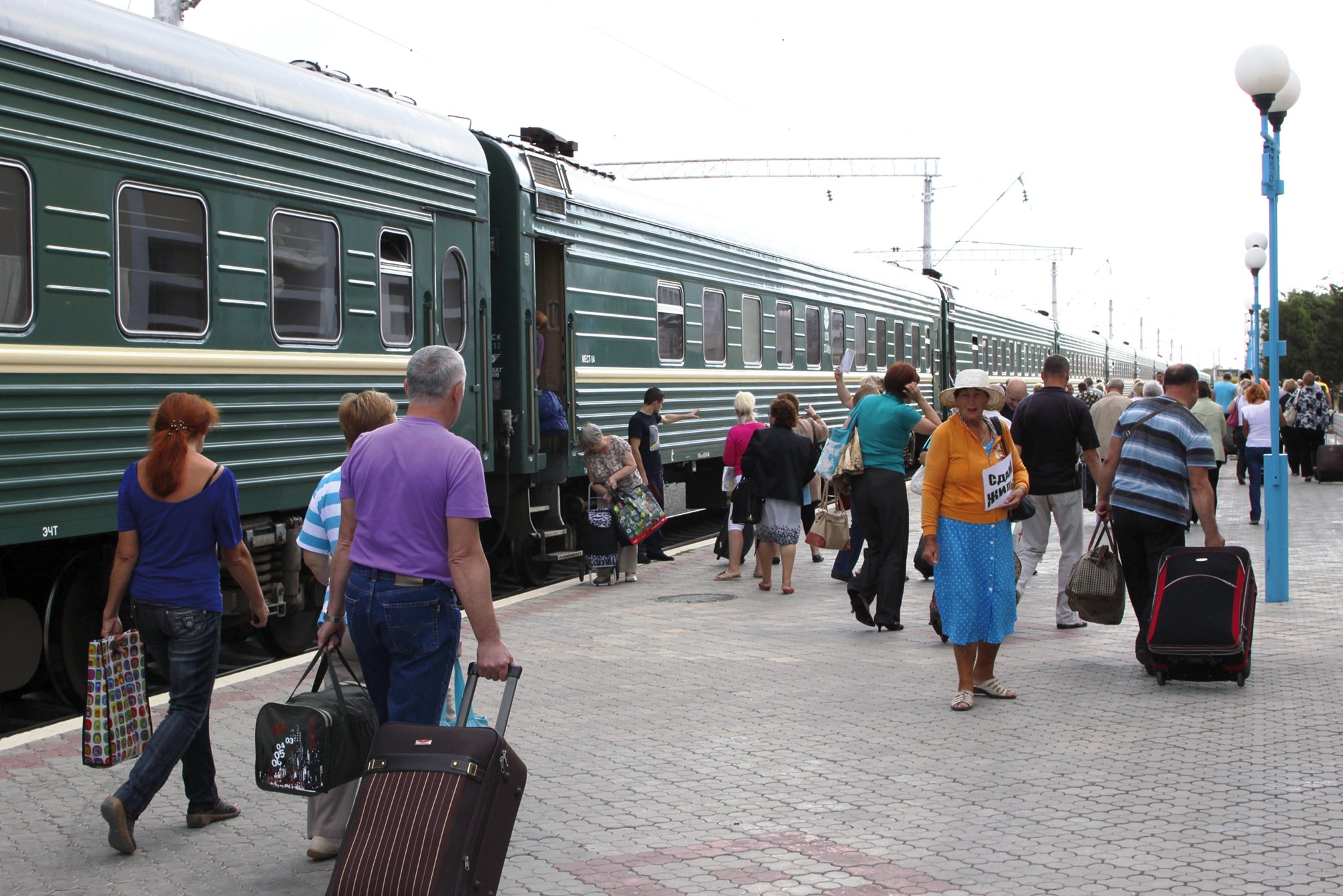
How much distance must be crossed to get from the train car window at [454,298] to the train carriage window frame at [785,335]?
27.1 ft

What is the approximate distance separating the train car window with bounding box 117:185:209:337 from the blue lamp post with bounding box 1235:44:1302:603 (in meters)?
7.77

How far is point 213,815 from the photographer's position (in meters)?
5.79

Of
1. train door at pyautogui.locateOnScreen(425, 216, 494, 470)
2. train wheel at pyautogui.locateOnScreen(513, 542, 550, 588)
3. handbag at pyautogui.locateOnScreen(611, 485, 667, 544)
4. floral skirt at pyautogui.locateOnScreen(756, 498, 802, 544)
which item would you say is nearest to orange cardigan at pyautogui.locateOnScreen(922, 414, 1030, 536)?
train door at pyautogui.locateOnScreen(425, 216, 494, 470)

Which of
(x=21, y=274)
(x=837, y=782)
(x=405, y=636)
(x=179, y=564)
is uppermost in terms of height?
(x=21, y=274)

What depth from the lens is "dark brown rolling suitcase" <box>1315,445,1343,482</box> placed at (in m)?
23.8

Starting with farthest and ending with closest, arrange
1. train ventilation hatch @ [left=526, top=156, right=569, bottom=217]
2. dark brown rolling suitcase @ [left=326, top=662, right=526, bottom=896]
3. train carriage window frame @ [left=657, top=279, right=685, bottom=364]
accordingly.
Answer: train carriage window frame @ [left=657, top=279, right=685, bottom=364]
train ventilation hatch @ [left=526, top=156, right=569, bottom=217]
dark brown rolling suitcase @ [left=326, top=662, right=526, bottom=896]

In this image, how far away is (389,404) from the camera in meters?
5.65

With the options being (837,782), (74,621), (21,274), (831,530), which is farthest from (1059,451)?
(21,274)

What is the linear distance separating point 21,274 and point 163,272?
107 centimetres

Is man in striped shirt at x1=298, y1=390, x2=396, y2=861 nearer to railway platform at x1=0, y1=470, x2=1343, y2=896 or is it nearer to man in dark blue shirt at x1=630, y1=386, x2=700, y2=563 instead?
railway platform at x1=0, y1=470, x2=1343, y2=896

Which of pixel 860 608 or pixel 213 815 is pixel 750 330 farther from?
pixel 213 815

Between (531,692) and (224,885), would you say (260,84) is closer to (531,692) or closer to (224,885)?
(531,692)

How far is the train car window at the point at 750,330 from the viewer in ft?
59.3

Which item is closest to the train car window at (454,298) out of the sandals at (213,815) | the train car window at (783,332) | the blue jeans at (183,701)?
the blue jeans at (183,701)
